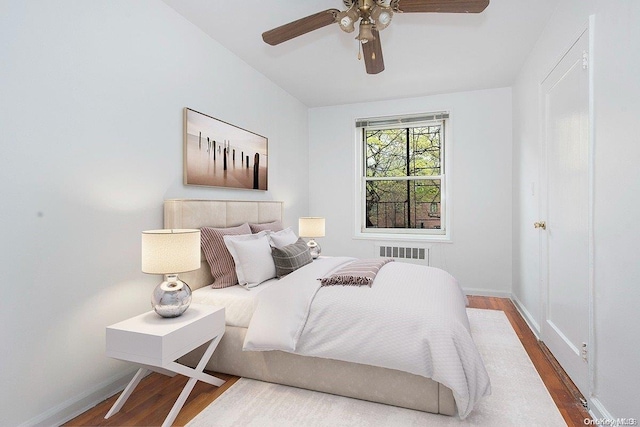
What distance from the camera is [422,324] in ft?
6.03

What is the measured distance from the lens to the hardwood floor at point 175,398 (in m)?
1.83

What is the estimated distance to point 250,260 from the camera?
2572mm

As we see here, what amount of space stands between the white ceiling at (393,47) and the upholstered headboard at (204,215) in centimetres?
149

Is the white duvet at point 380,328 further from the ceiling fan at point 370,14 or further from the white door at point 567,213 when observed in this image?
the ceiling fan at point 370,14

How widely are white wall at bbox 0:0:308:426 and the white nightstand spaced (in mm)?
348

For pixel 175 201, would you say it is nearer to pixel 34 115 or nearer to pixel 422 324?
pixel 34 115

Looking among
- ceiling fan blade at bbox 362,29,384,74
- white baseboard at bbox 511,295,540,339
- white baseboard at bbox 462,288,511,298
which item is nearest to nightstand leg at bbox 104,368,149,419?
ceiling fan blade at bbox 362,29,384,74

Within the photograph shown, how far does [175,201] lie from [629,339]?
2716 mm

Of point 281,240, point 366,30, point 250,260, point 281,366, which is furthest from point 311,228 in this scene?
point 366,30

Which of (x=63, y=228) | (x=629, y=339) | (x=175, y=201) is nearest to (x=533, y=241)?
(x=629, y=339)

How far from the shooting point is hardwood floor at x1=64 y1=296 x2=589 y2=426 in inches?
72.1

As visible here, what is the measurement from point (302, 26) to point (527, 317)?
132 inches

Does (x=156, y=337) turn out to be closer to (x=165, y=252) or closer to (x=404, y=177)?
(x=165, y=252)

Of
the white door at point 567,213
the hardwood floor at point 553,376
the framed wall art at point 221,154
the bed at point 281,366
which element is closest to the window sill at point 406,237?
the hardwood floor at point 553,376
